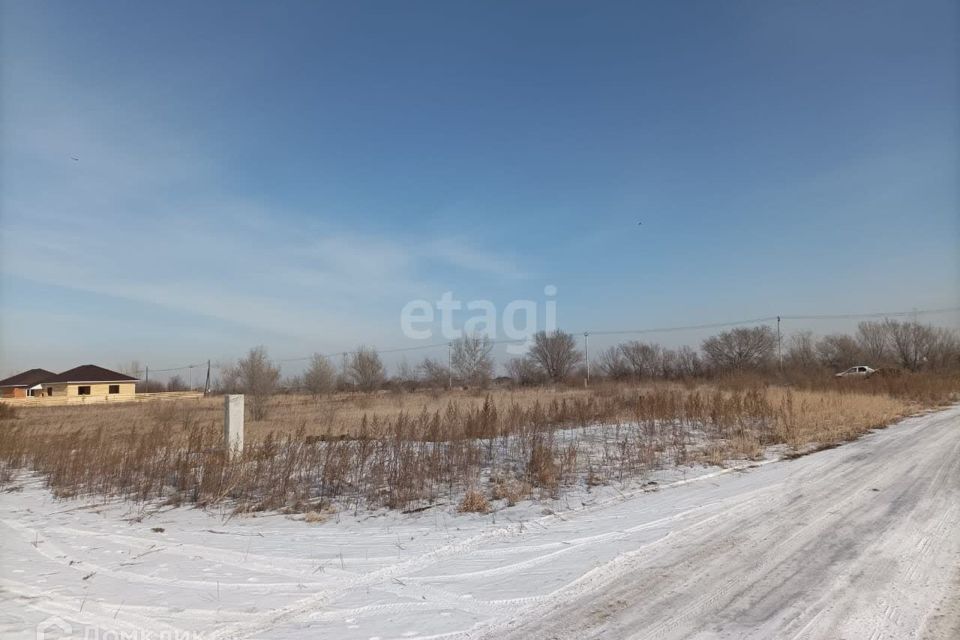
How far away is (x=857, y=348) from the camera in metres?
56.3

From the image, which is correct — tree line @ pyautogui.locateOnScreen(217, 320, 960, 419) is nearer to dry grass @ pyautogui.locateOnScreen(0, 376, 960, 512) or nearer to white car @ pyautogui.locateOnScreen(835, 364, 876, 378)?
white car @ pyautogui.locateOnScreen(835, 364, 876, 378)

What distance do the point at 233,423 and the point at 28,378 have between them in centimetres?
7184

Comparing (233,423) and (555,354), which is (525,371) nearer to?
(555,354)

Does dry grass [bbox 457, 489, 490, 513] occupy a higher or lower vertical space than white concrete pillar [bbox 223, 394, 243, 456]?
lower

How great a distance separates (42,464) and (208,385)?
61.5m

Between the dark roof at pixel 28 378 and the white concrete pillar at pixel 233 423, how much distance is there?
65949mm

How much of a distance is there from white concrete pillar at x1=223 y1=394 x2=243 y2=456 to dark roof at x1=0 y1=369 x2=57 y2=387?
216 ft

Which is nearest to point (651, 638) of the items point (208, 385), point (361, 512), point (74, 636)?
point (74, 636)

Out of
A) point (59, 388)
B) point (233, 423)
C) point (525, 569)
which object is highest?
point (233, 423)

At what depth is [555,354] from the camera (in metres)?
62.9

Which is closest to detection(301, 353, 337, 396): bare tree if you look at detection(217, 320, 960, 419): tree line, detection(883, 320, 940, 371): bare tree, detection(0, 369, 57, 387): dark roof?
detection(217, 320, 960, 419): tree line

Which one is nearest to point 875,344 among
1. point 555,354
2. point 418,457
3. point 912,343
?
point 912,343

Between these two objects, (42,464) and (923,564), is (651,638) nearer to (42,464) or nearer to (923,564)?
(923,564)

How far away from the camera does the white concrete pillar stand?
995 centimetres
